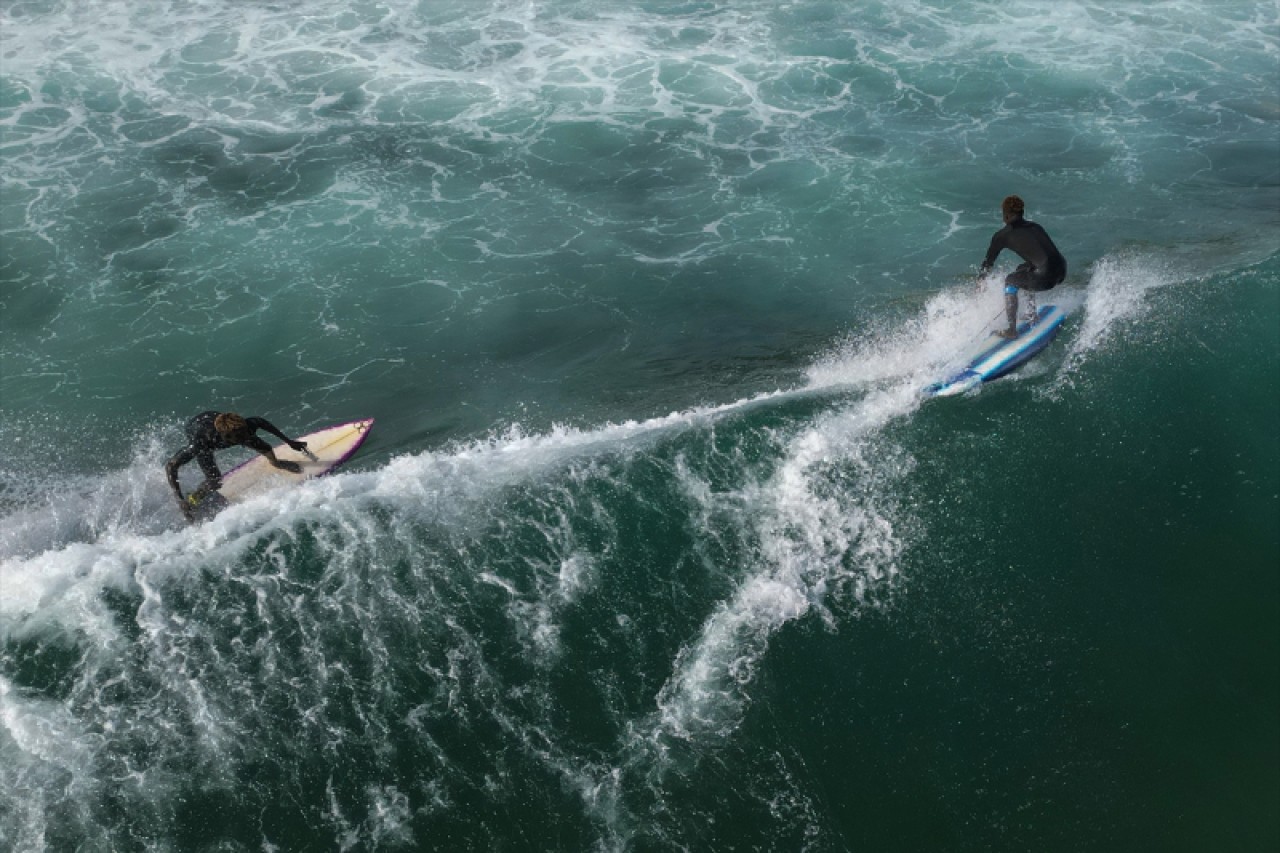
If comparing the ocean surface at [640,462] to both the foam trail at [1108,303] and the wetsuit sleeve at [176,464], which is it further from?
the wetsuit sleeve at [176,464]

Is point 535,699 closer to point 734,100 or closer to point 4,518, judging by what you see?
point 4,518

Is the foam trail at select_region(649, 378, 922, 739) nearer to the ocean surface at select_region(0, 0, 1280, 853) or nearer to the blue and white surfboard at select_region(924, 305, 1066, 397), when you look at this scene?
the ocean surface at select_region(0, 0, 1280, 853)

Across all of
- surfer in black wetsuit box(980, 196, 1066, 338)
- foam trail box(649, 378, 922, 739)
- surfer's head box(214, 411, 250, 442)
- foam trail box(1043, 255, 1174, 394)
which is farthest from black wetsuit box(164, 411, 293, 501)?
foam trail box(1043, 255, 1174, 394)

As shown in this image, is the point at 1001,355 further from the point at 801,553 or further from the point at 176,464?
the point at 176,464

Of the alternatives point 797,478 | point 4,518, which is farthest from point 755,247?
point 4,518

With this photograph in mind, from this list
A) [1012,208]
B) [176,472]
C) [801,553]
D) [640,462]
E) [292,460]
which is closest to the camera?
[801,553]

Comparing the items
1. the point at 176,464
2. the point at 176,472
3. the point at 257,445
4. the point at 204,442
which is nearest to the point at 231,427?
the point at 257,445

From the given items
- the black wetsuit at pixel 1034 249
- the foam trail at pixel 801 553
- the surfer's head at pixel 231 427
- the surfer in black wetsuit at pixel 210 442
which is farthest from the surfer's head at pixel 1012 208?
the surfer's head at pixel 231 427
